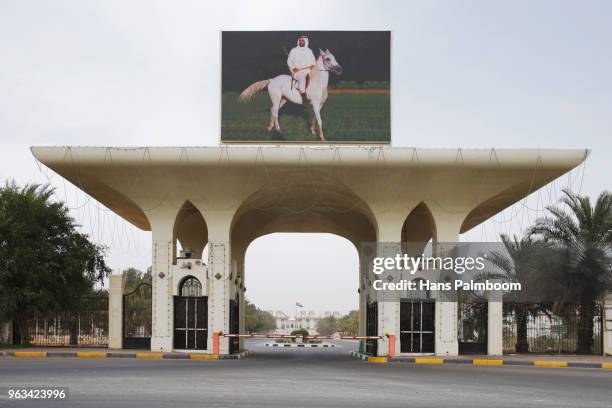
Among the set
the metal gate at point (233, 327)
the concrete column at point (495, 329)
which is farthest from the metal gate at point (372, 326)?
the metal gate at point (233, 327)

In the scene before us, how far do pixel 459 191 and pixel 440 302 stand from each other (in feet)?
12.8

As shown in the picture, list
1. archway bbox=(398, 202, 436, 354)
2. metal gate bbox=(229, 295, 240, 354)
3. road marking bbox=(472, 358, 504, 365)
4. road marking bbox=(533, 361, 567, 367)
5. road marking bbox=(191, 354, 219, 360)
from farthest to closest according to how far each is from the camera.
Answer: metal gate bbox=(229, 295, 240, 354) < archway bbox=(398, 202, 436, 354) < road marking bbox=(191, 354, 219, 360) < road marking bbox=(472, 358, 504, 365) < road marking bbox=(533, 361, 567, 367)

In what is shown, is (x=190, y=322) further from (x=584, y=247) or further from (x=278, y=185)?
(x=584, y=247)

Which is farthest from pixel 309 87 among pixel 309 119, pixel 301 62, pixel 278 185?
pixel 278 185

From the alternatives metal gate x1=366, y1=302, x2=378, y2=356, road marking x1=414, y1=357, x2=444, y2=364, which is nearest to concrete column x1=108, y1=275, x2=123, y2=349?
metal gate x1=366, y1=302, x2=378, y2=356

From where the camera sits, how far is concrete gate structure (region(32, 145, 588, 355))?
27.2 m

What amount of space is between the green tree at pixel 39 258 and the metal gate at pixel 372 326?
1085 centimetres

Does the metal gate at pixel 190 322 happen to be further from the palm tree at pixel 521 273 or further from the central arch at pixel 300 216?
the palm tree at pixel 521 273

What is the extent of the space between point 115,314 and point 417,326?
36.1ft

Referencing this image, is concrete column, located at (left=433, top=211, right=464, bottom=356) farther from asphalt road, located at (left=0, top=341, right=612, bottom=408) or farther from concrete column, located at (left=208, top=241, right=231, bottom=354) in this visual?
asphalt road, located at (left=0, top=341, right=612, bottom=408)

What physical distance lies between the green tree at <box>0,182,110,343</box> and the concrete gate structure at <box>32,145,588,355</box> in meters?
2.01

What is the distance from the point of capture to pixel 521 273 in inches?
1315

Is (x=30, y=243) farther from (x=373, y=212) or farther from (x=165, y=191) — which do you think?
(x=373, y=212)

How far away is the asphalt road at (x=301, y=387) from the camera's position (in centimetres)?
1244
